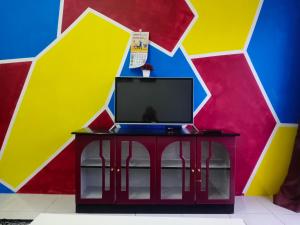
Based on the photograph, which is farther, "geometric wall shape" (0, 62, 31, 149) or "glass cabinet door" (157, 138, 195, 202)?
"geometric wall shape" (0, 62, 31, 149)

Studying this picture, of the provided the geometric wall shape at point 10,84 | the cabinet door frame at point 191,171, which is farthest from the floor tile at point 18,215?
the cabinet door frame at point 191,171

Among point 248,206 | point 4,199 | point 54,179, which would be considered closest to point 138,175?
point 54,179

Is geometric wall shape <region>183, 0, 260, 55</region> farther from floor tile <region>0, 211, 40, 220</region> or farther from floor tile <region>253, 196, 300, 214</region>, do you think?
floor tile <region>0, 211, 40, 220</region>

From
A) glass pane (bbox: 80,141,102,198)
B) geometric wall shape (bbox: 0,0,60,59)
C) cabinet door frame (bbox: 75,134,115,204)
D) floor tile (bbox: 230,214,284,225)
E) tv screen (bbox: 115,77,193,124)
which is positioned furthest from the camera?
geometric wall shape (bbox: 0,0,60,59)

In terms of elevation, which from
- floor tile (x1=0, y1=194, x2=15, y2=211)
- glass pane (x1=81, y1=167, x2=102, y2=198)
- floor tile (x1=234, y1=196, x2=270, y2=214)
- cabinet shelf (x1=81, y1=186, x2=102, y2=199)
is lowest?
floor tile (x1=234, y1=196, x2=270, y2=214)

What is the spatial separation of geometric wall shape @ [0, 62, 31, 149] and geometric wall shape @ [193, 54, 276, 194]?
1.84 m

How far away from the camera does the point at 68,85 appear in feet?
10.8

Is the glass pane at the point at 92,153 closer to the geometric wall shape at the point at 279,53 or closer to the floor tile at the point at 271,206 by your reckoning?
the floor tile at the point at 271,206

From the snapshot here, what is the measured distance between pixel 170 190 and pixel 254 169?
3.37ft

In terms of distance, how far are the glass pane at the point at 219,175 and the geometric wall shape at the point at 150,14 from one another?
1240 millimetres

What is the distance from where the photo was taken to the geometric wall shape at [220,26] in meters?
3.27

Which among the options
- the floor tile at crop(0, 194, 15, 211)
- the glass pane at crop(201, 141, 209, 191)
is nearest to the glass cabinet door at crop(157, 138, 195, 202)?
the glass pane at crop(201, 141, 209, 191)

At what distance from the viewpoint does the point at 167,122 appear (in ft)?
10.1

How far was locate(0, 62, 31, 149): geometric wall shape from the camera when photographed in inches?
129
